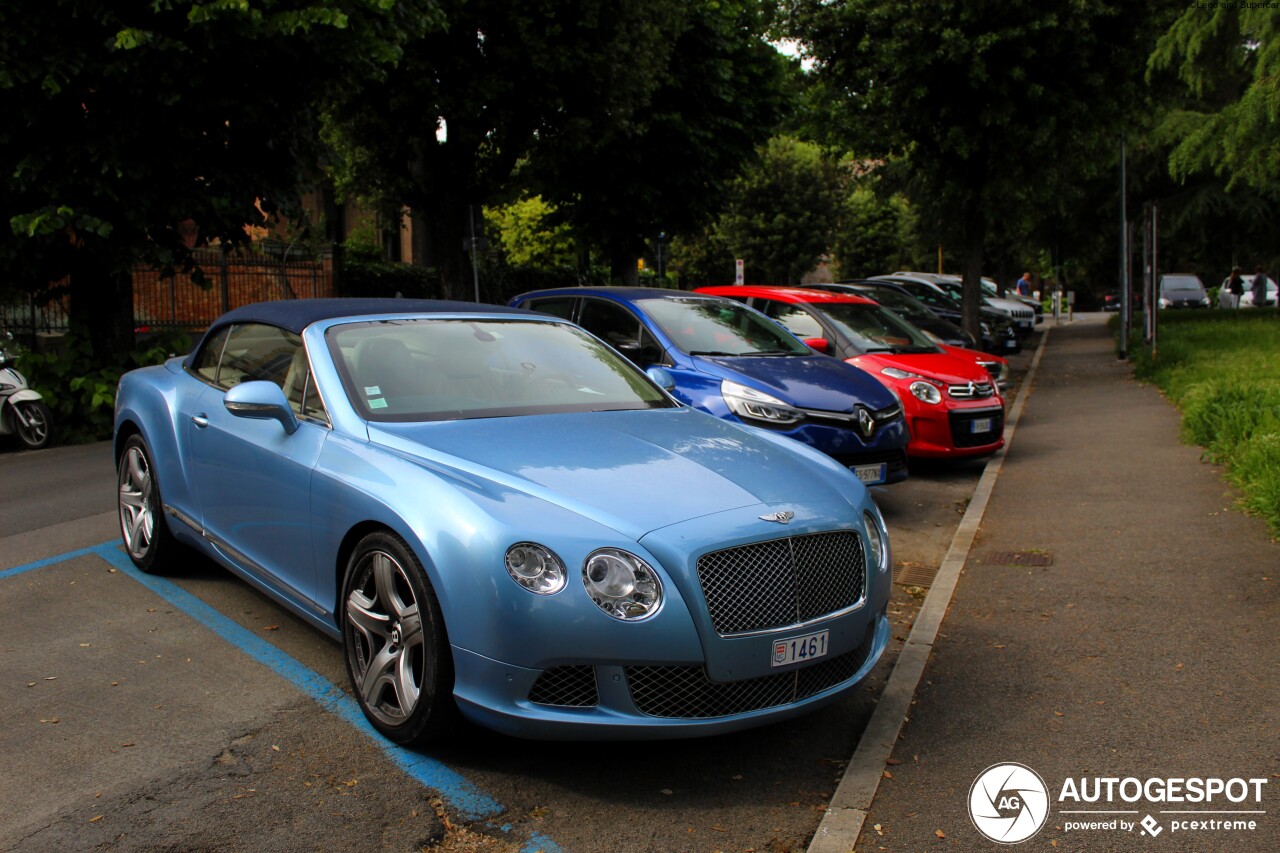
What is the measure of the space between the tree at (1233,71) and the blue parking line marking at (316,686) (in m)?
12.1

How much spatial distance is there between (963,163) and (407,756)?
18229mm

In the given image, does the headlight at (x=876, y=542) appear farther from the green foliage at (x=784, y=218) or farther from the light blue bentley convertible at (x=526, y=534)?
Answer: the green foliage at (x=784, y=218)

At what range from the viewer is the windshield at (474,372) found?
4.81 meters

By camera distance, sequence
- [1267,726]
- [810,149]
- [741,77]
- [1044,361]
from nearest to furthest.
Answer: [1267,726] < [1044,361] < [741,77] < [810,149]

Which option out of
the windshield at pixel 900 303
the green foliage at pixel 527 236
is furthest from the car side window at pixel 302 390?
the green foliage at pixel 527 236

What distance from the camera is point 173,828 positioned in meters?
3.49

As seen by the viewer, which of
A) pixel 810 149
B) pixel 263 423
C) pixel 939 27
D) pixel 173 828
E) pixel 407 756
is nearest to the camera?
pixel 173 828

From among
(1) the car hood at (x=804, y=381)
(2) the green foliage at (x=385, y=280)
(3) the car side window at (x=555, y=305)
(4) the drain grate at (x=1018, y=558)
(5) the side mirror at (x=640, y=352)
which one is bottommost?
(4) the drain grate at (x=1018, y=558)

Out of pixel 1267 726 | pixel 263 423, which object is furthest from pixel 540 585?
pixel 1267 726

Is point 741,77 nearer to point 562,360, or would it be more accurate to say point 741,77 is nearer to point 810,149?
point 562,360

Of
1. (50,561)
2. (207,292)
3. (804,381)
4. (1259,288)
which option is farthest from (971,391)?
(1259,288)

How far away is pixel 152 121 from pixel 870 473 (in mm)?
8488

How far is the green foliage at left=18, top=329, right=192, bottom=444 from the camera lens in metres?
13.0

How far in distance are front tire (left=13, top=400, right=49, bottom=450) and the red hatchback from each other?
7.21 metres
